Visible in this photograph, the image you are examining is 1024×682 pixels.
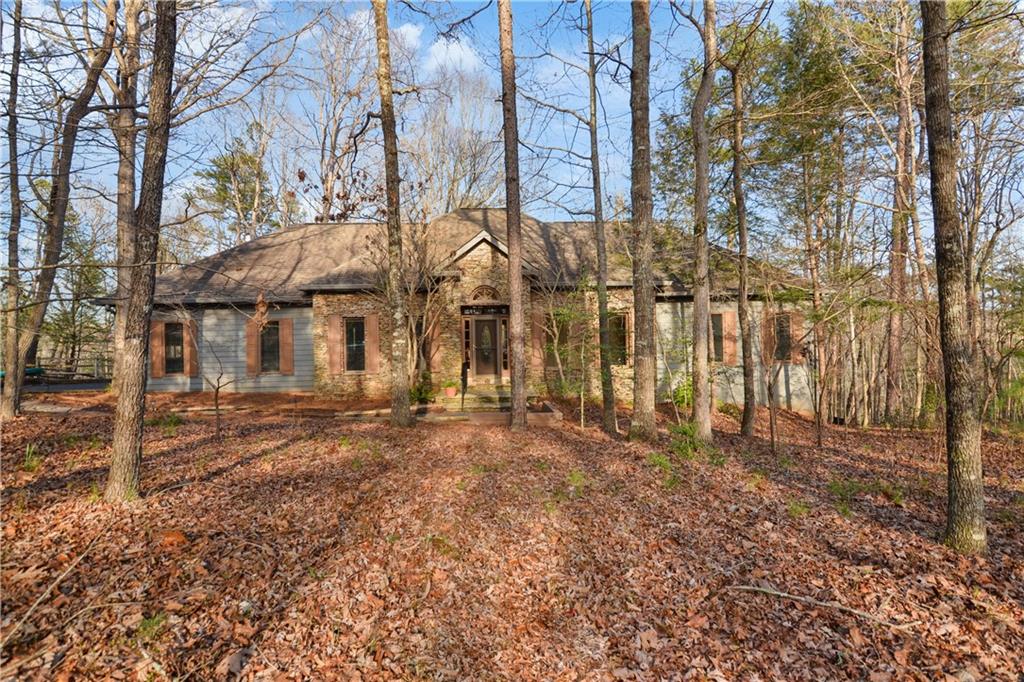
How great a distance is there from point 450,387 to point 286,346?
6067mm

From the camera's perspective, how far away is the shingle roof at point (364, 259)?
45.5 ft

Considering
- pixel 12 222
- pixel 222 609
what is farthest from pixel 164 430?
pixel 222 609

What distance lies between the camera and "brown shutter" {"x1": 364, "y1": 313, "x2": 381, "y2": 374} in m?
14.4

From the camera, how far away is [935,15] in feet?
13.3

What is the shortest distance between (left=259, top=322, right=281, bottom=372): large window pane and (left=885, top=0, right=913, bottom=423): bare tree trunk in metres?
16.7

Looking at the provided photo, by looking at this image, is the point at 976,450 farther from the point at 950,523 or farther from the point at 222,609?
the point at 222,609

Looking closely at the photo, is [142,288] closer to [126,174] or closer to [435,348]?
[435,348]

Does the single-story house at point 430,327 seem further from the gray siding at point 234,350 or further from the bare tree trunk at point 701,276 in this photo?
the bare tree trunk at point 701,276

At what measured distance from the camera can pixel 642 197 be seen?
8.15 meters

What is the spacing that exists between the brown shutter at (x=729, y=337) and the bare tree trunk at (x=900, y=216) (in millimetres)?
4004

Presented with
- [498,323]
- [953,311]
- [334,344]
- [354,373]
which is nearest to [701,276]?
[953,311]

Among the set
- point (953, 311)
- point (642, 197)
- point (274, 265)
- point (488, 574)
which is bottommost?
point (488, 574)

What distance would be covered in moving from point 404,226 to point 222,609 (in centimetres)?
1561

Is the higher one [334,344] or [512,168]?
[512,168]
